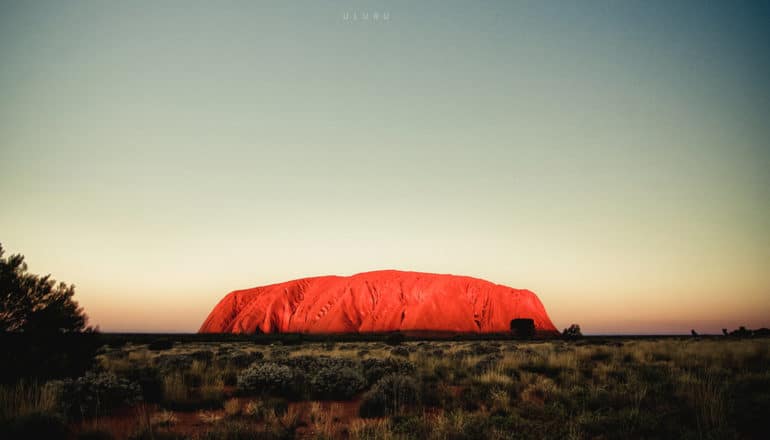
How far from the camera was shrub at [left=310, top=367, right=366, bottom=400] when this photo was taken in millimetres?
8930

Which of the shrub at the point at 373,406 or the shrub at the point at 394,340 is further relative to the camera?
the shrub at the point at 394,340

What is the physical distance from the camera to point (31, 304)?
878 cm

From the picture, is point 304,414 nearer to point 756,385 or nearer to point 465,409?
point 465,409

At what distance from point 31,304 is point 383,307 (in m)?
58.7

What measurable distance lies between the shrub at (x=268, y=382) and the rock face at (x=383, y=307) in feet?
173

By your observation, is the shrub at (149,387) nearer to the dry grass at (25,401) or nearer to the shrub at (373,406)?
the dry grass at (25,401)

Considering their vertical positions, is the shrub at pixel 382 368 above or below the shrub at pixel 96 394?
below

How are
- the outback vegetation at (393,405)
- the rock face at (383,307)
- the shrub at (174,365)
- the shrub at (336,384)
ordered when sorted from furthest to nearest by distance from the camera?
1. the rock face at (383,307)
2. the shrub at (174,365)
3. the shrub at (336,384)
4. the outback vegetation at (393,405)

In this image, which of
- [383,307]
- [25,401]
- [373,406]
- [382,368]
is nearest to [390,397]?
[373,406]

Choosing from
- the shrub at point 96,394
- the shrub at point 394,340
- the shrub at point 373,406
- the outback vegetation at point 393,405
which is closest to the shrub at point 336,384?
the outback vegetation at point 393,405

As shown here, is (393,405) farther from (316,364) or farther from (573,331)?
(573,331)

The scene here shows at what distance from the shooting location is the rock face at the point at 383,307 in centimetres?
6281

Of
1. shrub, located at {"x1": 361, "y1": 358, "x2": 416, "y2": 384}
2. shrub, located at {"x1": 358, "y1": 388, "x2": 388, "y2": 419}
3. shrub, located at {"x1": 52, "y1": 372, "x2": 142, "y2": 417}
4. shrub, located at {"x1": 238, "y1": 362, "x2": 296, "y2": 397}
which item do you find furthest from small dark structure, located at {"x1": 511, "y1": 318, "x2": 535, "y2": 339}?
shrub, located at {"x1": 52, "y1": 372, "x2": 142, "y2": 417}

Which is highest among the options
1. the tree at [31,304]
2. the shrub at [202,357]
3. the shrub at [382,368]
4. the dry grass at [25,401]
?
the tree at [31,304]
